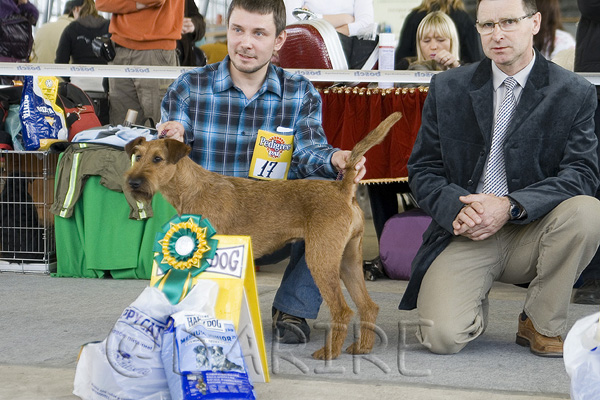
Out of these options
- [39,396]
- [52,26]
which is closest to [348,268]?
→ [39,396]

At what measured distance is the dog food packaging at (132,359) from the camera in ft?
7.16

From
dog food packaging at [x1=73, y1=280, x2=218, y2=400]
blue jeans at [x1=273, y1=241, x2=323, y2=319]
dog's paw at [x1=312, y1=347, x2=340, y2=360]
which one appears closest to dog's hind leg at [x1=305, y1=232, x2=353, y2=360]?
dog's paw at [x1=312, y1=347, x2=340, y2=360]

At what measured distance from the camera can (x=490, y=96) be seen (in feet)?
10.0

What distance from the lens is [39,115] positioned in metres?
4.64

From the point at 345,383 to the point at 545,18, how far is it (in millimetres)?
4516

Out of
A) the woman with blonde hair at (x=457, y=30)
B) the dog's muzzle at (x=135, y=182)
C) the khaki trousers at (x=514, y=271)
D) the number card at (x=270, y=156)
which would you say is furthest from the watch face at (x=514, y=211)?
the woman with blonde hair at (x=457, y=30)

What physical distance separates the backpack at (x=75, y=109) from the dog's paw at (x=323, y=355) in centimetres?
269

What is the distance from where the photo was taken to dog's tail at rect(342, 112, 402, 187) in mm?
2721

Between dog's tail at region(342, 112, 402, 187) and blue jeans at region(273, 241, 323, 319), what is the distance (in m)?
0.43

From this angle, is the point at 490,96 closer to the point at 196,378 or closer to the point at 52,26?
the point at 196,378

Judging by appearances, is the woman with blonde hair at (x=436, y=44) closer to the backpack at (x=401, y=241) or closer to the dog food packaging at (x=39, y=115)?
the backpack at (x=401, y=241)

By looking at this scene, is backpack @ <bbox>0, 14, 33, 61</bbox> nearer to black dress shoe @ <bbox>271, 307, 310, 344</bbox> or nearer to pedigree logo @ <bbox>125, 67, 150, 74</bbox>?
pedigree logo @ <bbox>125, 67, 150, 74</bbox>

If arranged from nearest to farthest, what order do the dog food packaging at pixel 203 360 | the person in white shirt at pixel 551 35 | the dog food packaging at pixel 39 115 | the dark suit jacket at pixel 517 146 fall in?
the dog food packaging at pixel 203 360 < the dark suit jacket at pixel 517 146 < the dog food packaging at pixel 39 115 < the person in white shirt at pixel 551 35

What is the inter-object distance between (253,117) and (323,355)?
3.33 feet
